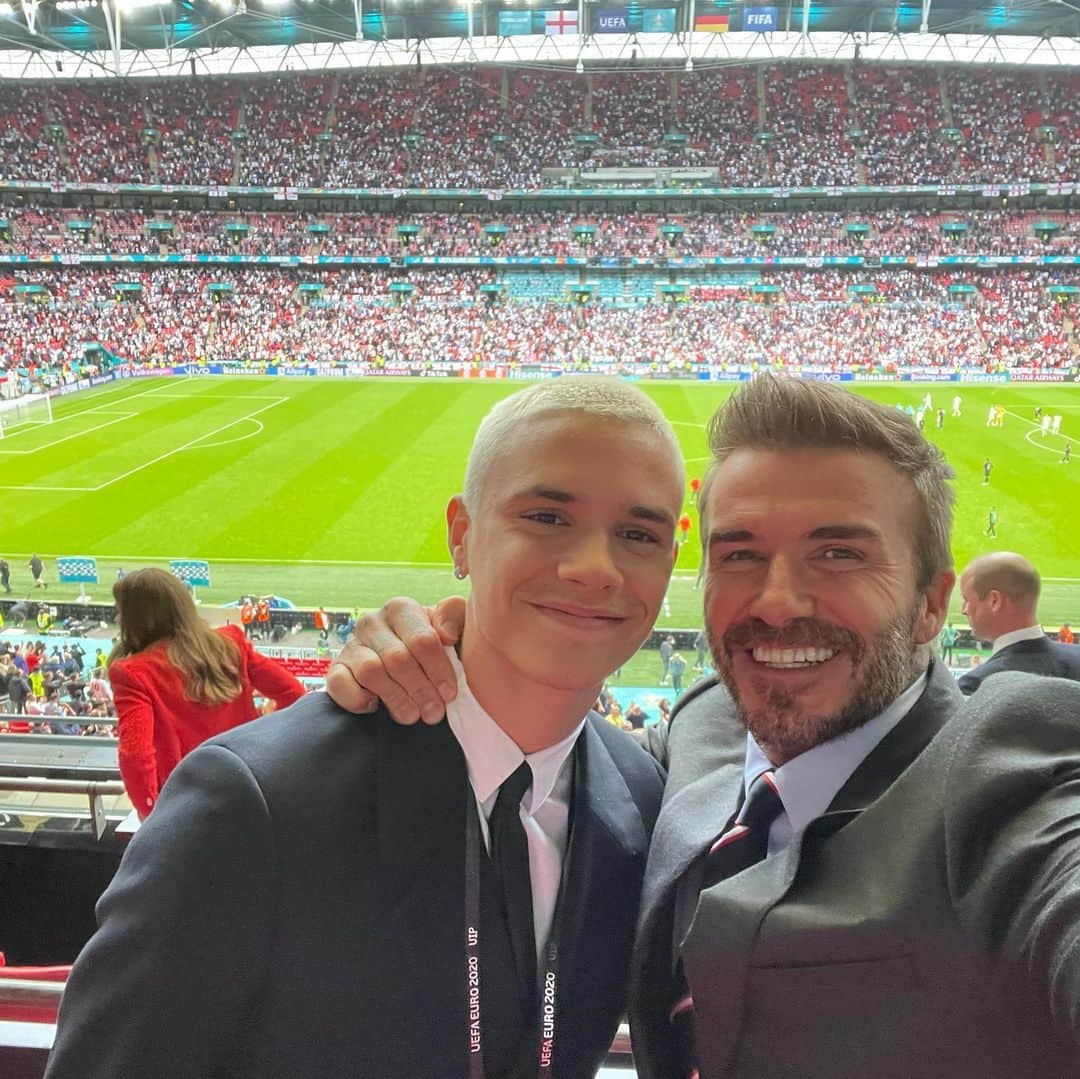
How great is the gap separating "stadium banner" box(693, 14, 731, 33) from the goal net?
31.8 m

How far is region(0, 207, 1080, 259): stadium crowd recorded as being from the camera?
3972 centimetres

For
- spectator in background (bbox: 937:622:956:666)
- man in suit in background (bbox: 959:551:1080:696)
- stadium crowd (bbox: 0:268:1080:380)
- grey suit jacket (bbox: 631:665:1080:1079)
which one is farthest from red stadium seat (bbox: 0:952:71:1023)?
stadium crowd (bbox: 0:268:1080:380)

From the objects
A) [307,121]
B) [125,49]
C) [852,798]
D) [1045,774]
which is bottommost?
[852,798]

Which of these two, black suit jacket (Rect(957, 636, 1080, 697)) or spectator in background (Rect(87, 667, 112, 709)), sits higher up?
black suit jacket (Rect(957, 636, 1080, 697))

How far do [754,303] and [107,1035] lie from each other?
40.2 meters

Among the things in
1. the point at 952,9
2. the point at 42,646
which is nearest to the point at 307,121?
the point at 952,9

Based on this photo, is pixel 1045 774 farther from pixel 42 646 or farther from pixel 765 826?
pixel 42 646

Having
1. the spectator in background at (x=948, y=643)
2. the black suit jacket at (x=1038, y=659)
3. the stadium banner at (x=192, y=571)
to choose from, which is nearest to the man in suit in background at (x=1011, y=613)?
the black suit jacket at (x=1038, y=659)

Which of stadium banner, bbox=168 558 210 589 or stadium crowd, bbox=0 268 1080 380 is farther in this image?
stadium crowd, bbox=0 268 1080 380

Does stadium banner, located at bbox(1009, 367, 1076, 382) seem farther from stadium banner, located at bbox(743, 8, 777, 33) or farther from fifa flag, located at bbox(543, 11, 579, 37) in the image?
fifa flag, located at bbox(543, 11, 579, 37)

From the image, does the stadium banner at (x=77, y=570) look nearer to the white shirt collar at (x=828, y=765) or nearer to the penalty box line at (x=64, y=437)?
the penalty box line at (x=64, y=437)

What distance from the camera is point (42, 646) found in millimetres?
12078

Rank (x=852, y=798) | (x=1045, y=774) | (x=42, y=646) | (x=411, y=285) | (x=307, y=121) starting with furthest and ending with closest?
1. (x=307, y=121)
2. (x=411, y=285)
3. (x=42, y=646)
4. (x=852, y=798)
5. (x=1045, y=774)

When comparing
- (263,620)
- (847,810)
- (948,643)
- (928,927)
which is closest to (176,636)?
(847,810)
